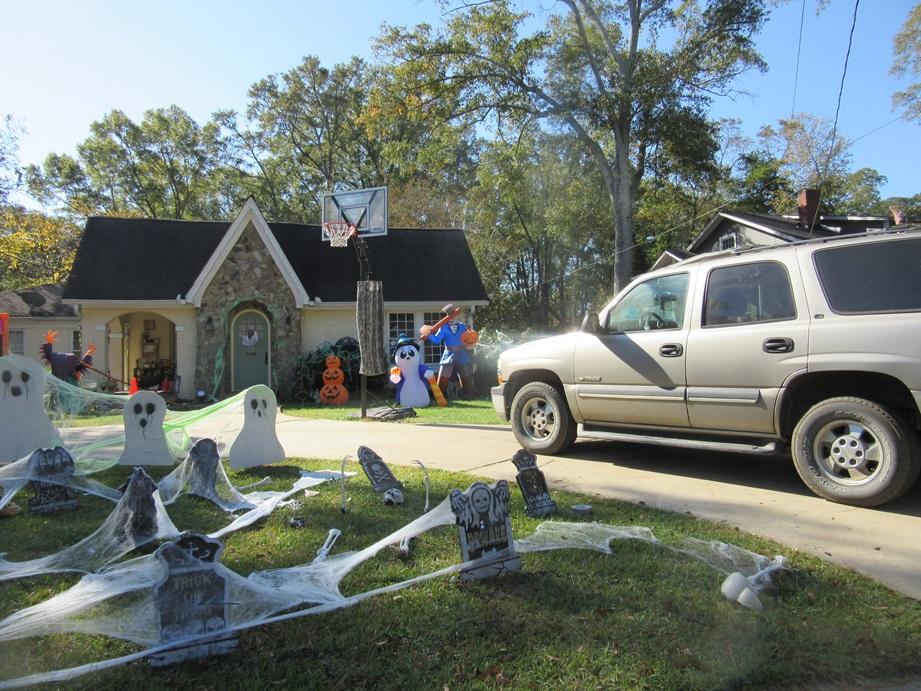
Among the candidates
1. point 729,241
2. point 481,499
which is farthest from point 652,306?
point 729,241

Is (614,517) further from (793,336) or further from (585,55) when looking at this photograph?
(585,55)

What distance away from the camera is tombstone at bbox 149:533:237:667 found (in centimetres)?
285

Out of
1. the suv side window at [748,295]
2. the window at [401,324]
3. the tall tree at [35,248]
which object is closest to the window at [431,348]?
the window at [401,324]

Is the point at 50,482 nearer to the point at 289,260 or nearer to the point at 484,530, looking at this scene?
the point at 484,530

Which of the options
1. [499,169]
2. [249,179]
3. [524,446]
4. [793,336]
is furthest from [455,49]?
[249,179]

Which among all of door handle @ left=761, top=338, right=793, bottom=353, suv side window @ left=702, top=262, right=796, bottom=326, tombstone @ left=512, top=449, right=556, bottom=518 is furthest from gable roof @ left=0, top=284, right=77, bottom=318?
door handle @ left=761, top=338, right=793, bottom=353

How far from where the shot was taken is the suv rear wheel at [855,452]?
4.91 m

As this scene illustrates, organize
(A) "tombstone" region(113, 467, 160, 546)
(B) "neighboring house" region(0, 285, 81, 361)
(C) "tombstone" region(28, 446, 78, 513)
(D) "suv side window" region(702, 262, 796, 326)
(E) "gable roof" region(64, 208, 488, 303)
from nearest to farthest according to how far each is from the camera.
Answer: (A) "tombstone" region(113, 467, 160, 546), (C) "tombstone" region(28, 446, 78, 513), (D) "suv side window" region(702, 262, 796, 326), (E) "gable roof" region(64, 208, 488, 303), (B) "neighboring house" region(0, 285, 81, 361)

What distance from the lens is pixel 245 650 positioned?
301 cm

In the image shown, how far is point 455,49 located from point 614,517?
63.5 ft

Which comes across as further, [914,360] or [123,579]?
[914,360]

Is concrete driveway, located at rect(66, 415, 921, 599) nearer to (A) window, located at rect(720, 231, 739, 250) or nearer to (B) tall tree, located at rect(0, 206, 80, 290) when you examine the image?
(A) window, located at rect(720, 231, 739, 250)

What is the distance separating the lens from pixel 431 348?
784 inches

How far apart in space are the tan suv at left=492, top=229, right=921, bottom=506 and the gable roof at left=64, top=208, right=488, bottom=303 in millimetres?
12787
